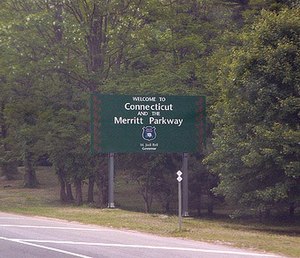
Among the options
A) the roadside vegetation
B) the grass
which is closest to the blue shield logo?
the roadside vegetation

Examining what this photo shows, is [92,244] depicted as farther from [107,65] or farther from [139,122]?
[107,65]

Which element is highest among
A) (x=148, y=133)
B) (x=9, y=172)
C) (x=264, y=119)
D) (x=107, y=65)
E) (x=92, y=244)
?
(x=107, y=65)

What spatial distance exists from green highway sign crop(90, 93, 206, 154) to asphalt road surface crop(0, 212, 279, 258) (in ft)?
19.4

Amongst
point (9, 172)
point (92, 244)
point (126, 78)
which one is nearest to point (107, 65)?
point (126, 78)

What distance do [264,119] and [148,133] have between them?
14.6ft

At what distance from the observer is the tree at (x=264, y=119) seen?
23.2 m

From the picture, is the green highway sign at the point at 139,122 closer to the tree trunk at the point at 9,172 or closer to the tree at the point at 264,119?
the tree at the point at 264,119

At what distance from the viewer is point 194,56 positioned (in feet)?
111

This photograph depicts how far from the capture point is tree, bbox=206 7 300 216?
76.3 ft

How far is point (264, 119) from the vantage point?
2416 centimetres

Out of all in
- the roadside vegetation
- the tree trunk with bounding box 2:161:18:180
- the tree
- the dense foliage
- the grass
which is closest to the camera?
the grass

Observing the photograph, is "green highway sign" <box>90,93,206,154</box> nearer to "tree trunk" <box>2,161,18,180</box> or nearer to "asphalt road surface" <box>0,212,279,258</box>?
"asphalt road surface" <box>0,212,279,258</box>

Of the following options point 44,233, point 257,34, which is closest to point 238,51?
point 257,34

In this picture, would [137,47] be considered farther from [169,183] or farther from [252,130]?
[252,130]
